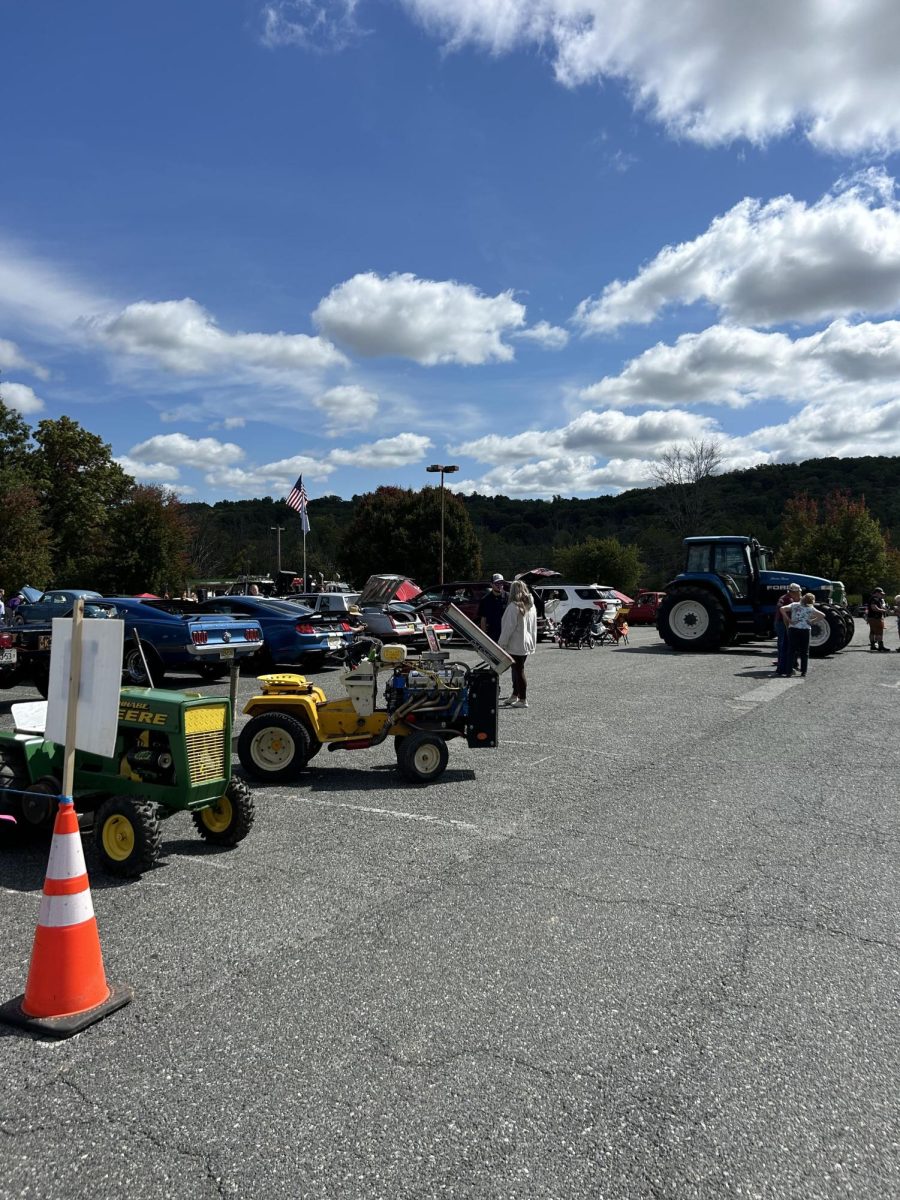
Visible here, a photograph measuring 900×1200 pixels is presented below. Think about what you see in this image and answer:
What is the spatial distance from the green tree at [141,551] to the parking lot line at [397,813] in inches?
1590

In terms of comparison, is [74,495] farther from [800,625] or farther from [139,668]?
[800,625]

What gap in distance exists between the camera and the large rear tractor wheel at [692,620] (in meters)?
19.8

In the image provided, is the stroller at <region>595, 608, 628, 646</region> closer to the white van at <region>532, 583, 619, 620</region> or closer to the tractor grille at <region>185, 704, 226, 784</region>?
the white van at <region>532, 583, 619, 620</region>

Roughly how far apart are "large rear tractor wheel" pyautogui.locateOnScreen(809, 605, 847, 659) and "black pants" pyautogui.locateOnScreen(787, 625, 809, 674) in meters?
3.92

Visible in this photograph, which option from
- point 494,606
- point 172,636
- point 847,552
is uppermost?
point 847,552

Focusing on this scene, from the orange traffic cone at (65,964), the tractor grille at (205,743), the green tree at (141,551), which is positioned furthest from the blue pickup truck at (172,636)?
the green tree at (141,551)

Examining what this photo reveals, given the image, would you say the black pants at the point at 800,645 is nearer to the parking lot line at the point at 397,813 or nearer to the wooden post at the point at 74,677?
the parking lot line at the point at 397,813

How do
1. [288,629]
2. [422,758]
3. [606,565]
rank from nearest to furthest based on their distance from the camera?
1. [422,758]
2. [288,629]
3. [606,565]

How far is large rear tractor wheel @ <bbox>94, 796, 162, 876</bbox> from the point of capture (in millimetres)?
4750

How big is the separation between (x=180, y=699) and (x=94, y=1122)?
291 centimetres

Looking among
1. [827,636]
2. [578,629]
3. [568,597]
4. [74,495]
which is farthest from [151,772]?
[74,495]

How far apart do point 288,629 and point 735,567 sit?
1106cm

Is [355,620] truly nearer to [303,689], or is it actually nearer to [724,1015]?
[303,689]

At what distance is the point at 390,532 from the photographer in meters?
58.9
